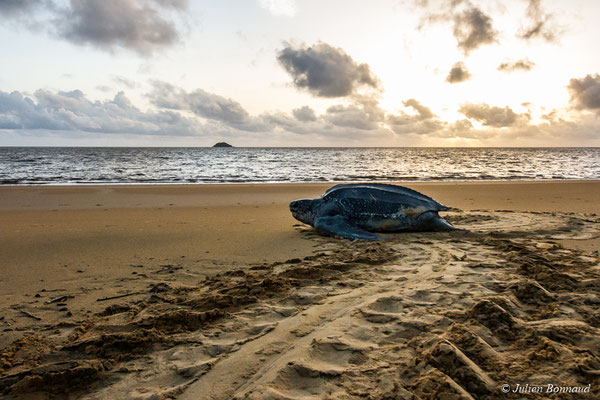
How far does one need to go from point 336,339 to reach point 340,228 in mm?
3589

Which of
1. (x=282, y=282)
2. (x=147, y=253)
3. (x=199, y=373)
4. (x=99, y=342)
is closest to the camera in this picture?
(x=199, y=373)

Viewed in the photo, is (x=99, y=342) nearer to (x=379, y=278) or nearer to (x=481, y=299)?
(x=379, y=278)

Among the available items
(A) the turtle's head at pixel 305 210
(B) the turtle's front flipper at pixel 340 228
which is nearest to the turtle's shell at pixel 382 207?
(B) the turtle's front flipper at pixel 340 228

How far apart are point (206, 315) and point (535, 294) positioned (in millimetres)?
2628

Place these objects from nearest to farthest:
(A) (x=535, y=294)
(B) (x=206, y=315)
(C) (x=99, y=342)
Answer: (C) (x=99, y=342) → (B) (x=206, y=315) → (A) (x=535, y=294)

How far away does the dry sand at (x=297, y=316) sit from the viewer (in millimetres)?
1816

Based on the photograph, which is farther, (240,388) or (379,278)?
(379,278)

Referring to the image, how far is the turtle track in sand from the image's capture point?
5.84ft

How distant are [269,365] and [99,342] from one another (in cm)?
115

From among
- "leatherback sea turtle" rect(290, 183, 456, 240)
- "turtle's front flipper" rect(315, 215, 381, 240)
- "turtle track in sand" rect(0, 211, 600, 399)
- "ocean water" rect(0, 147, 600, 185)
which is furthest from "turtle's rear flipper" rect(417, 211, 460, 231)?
"ocean water" rect(0, 147, 600, 185)

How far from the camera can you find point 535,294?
9.43 feet

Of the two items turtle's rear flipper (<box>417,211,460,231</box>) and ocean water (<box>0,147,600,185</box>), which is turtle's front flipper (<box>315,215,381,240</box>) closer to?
turtle's rear flipper (<box>417,211,460,231</box>)

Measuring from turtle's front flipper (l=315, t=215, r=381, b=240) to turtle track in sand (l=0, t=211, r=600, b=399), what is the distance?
1.71 m

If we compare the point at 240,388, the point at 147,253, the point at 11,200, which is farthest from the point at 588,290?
the point at 11,200
